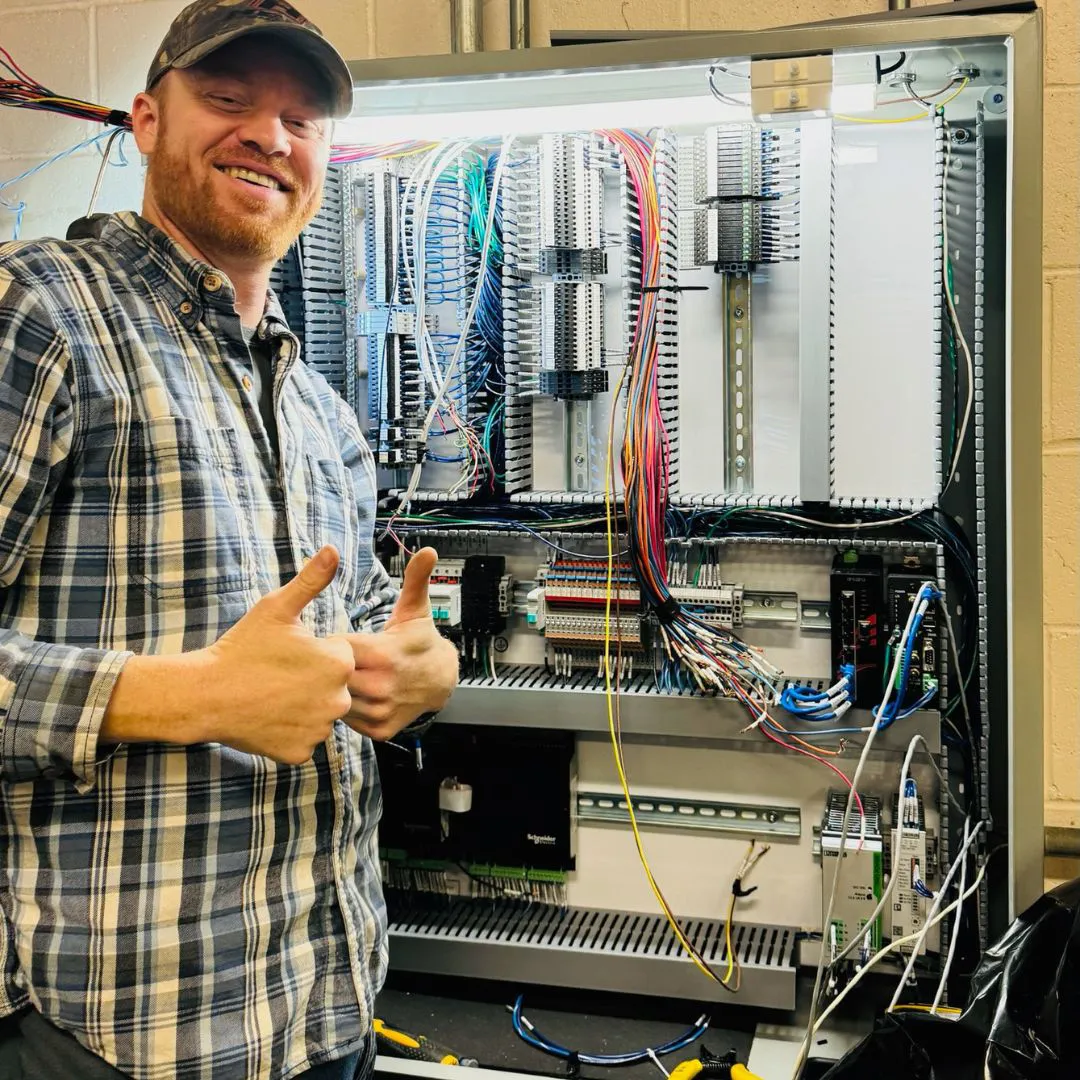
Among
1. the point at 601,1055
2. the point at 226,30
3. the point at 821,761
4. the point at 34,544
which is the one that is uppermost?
the point at 226,30

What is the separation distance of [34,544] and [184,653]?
18 cm

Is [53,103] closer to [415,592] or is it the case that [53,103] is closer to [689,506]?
[415,592]

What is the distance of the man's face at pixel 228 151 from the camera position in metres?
1.22

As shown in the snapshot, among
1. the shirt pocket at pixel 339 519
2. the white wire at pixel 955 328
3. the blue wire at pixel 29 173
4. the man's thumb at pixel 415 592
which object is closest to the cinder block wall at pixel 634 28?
the blue wire at pixel 29 173

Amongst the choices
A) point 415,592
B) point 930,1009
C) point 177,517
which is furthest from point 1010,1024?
point 177,517

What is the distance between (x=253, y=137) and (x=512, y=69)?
1.45ft

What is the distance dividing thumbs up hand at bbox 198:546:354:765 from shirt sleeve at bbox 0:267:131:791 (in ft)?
0.31

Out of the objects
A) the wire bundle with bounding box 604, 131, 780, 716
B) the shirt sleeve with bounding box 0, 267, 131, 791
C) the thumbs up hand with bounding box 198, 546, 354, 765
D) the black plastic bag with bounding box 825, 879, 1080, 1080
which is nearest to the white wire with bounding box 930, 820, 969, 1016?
the black plastic bag with bounding box 825, 879, 1080, 1080

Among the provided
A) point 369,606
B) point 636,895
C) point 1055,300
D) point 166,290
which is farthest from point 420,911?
point 1055,300

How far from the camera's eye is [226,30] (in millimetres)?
1195

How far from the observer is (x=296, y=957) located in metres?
1.15

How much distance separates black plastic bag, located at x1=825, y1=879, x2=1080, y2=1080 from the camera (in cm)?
134

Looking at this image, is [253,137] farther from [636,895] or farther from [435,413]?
[636,895]

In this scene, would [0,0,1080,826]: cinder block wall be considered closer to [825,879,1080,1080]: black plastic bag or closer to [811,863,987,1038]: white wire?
[811,863,987,1038]: white wire
